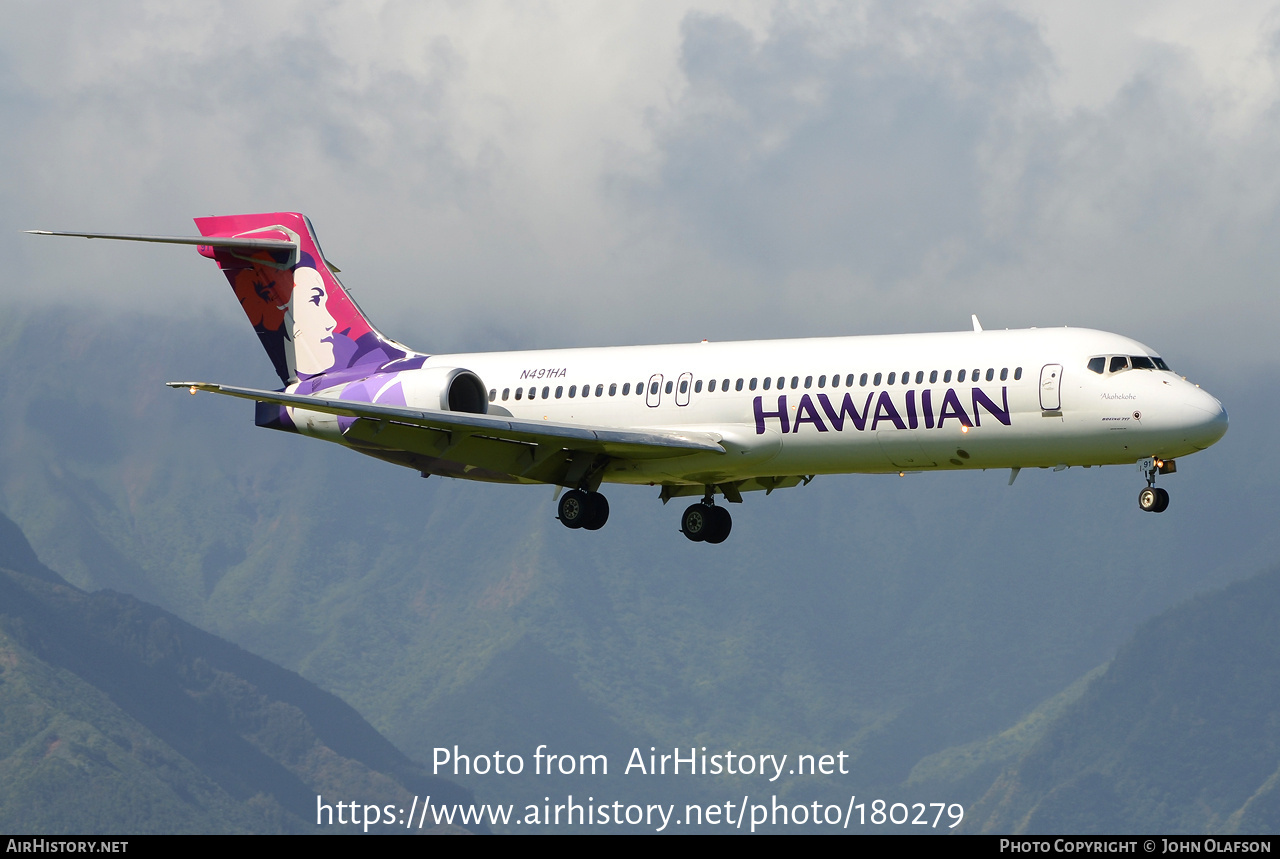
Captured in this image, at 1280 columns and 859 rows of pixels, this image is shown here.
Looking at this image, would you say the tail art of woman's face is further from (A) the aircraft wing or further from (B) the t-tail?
(A) the aircraft wing

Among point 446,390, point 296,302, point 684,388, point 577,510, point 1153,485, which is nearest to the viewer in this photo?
point 1153,485

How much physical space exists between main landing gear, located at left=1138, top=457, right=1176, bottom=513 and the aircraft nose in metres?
0.69

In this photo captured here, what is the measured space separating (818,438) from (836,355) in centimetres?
174

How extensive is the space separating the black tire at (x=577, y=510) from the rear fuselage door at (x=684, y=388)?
2.88m

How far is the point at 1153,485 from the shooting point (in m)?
36.1

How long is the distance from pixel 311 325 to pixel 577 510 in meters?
9.69

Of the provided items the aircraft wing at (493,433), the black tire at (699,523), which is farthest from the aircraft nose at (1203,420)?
the black tire at (699,523)

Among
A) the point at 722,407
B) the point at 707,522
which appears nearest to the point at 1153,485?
the point at 722,407

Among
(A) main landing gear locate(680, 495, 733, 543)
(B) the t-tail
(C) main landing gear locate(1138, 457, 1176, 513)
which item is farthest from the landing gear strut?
(C) main landing gear locate(1138, 457, 1176, 513)

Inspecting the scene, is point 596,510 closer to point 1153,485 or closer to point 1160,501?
point 1153,485

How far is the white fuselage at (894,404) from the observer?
3616 cm

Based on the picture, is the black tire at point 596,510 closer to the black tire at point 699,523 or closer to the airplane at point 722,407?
the airplane at point 722,407
